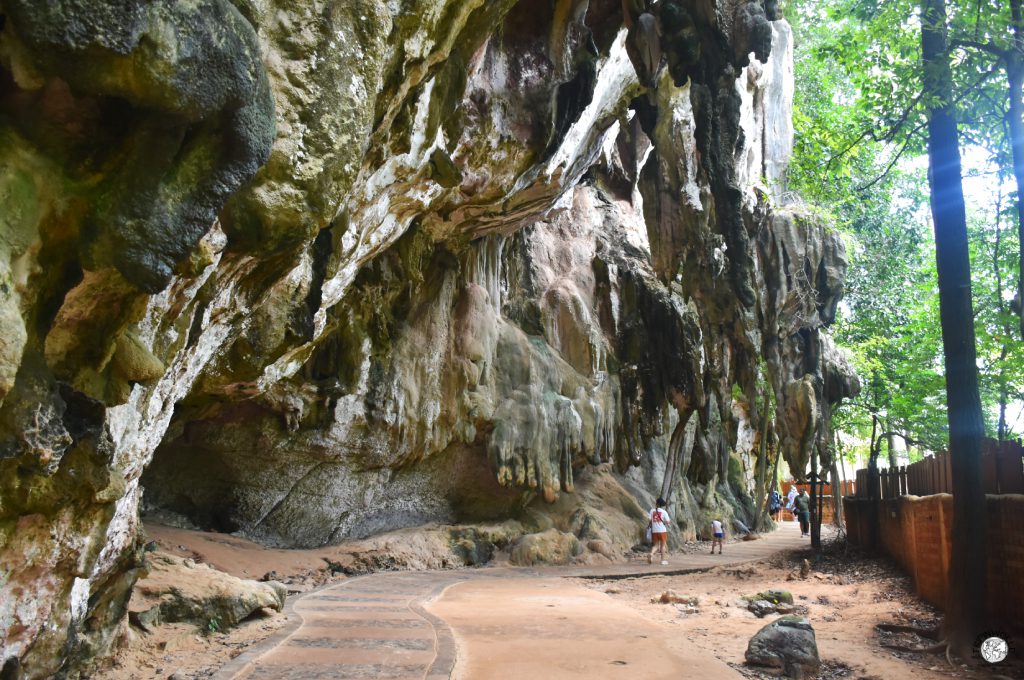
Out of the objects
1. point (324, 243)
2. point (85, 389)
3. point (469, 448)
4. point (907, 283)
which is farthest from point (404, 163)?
point (907, 283)

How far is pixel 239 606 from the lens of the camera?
721 cm

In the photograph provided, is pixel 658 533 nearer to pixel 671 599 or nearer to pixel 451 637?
pixel 671 599

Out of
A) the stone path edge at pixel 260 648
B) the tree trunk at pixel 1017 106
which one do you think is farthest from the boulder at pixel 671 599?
the tree trunk at pixel 1017 106

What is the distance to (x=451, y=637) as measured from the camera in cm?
718

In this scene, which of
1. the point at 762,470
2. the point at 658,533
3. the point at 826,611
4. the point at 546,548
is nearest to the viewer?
the point at 826,611

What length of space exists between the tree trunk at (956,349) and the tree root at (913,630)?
624 mm

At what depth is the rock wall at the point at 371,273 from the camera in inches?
132

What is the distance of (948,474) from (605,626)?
5556mm

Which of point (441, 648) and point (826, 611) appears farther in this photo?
point (826, 611)

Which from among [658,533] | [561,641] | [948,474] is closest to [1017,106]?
[948,474]

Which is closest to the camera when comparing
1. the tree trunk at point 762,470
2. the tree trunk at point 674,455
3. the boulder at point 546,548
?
the boulder at point 546,548

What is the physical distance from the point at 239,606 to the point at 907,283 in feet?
89.1

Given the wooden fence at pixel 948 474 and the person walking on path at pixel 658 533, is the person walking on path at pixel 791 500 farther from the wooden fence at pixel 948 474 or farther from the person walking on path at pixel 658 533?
the wooden fence at pixel 948 474

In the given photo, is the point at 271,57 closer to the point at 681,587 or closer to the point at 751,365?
the point at 681,587
